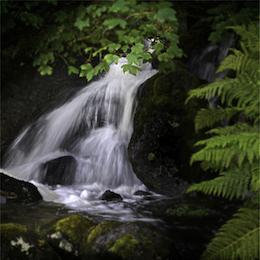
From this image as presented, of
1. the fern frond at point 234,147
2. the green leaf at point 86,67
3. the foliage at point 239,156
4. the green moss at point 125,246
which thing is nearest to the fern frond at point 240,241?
the foliage at point 239,156

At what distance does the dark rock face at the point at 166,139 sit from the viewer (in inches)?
168

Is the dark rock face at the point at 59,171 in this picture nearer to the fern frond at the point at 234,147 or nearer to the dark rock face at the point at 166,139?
the dark rock face at the point at 166,139

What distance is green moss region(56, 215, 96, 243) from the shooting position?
2.46 meters

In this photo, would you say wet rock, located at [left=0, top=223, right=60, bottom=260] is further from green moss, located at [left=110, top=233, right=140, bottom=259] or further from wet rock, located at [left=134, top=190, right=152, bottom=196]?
wet rock, located at [left=134, top=190, right=152, bottom=196]

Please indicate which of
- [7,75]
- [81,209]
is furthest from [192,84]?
[7,75]

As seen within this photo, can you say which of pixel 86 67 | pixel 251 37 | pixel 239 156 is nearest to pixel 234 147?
pixel 239 156

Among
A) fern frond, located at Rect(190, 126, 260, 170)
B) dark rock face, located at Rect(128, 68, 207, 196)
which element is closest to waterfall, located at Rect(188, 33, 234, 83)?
dark rock face, located at Rect(128, 68, 207, 196)

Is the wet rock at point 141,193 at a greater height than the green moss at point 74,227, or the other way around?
the green moss at point 74,227

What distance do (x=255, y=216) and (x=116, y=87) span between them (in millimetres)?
5253

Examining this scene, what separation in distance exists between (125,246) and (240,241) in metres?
1.10

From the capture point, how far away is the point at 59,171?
5.18 meters

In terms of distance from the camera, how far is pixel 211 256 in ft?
6.31

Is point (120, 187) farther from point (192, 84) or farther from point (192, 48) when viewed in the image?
point (192, 48)

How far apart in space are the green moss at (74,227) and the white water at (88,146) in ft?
3.87
